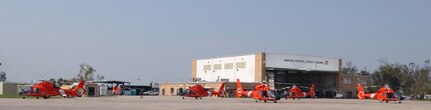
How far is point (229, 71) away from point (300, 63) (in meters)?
13.2

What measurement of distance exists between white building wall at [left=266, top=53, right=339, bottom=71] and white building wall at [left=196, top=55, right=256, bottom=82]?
344cm

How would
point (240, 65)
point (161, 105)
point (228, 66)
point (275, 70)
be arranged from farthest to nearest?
point (228, 66) < point (275, 70) < point (240, 65) < point (161, 105)

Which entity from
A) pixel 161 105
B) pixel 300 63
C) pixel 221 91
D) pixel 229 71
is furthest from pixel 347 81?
pixel 161 105

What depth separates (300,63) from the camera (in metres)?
99.1

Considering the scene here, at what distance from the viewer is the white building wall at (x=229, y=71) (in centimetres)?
9825

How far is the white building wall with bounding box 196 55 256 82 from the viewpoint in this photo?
9825 cm

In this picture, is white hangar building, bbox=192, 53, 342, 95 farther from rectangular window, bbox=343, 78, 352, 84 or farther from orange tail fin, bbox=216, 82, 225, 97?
orange tail fin, bbox=216, 82, 225, 97

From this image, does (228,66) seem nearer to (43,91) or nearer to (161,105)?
(43,91)

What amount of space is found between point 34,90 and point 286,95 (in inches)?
1282

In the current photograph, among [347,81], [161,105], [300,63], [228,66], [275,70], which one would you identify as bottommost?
[161,105]

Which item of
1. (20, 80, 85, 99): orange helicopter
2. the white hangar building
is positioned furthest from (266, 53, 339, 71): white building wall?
(20, 80, 85, 99): orange helicopter

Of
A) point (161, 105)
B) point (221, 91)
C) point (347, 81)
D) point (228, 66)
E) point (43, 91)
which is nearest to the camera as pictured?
point (161, 105)

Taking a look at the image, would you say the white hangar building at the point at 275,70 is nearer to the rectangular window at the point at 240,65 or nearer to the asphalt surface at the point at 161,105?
the rectangular window at the point at 240,65

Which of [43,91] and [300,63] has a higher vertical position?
[300,63]
